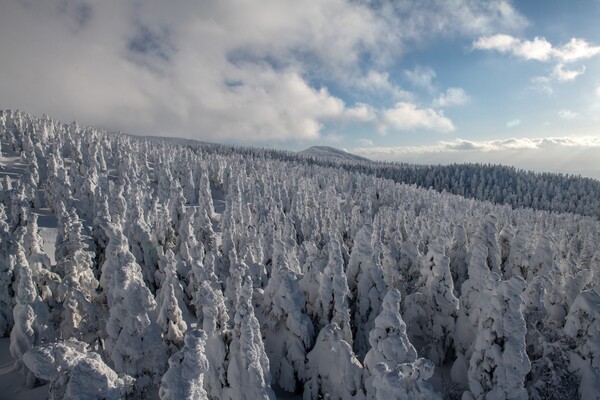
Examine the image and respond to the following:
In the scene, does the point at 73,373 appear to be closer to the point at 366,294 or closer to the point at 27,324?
the point at 27,324

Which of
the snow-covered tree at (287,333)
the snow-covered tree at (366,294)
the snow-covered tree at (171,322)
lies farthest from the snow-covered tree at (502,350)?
the snow-covered tree at (171,322)

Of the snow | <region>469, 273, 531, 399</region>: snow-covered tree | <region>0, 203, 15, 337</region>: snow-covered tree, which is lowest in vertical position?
the snow

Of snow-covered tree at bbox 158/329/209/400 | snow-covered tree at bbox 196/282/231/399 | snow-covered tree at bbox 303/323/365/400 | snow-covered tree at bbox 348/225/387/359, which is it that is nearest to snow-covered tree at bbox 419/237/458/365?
snow-covered tree at bbox 348/225/387/359

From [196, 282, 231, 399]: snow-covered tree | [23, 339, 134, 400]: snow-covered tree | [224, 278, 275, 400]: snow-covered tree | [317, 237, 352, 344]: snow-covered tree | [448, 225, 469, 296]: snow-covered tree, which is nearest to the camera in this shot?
[23, 339, 134, 400]: snow-covered tree

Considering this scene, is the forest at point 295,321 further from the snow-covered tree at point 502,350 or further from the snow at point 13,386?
the snow at point 13,386

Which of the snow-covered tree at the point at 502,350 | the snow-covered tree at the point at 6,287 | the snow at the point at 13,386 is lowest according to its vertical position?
the snow at the point at 13,386

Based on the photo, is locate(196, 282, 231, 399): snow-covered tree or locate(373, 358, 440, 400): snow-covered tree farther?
locate(196, 282, 231, 399): snow-covered tree

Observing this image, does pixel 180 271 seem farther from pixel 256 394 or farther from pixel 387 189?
pixel 387 189

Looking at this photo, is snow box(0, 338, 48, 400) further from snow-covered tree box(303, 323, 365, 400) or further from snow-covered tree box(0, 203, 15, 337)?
snow-covered tree box(303, 323, 365, 400)

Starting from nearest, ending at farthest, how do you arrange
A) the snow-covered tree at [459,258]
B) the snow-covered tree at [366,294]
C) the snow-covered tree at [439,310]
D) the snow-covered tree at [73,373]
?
the snow-covered tree at [73,373] → the snow-covered tree at [366,294] → the snow-covered tree at [439,310] → the snow-covered tree at [459,258]
